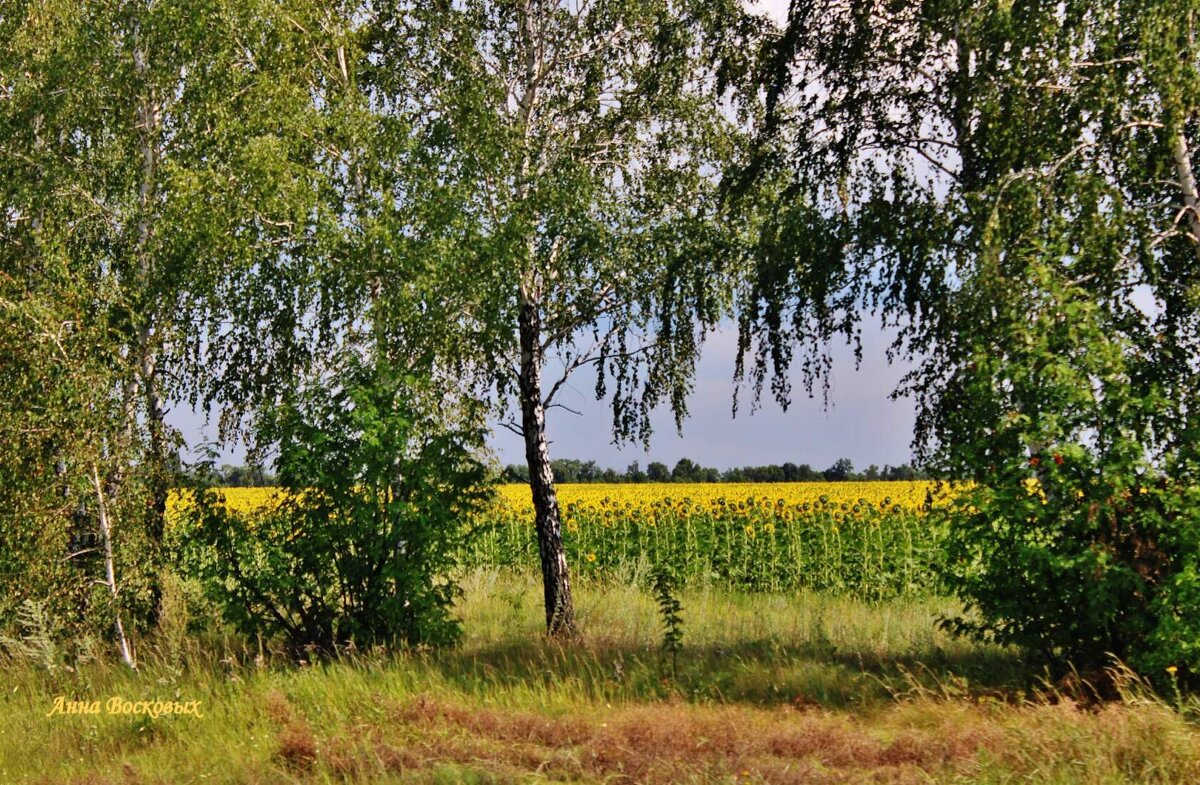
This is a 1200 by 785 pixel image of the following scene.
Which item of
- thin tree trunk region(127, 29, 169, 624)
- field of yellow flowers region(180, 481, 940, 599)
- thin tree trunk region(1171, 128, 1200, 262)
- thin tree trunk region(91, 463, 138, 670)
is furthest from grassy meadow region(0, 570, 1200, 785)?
thin tree trunk region(1171, 128, 1200, 262)

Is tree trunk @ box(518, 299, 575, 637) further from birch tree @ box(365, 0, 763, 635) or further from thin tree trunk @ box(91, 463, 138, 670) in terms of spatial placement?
thin tree trunk @ box(91, 463, 138, 670)

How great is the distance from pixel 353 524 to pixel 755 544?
7.93m

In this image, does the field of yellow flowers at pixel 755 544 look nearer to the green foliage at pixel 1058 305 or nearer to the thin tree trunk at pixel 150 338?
the thin tree trunk at pixel 150 338

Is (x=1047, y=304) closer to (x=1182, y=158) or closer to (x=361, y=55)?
(x=1182, y=158)

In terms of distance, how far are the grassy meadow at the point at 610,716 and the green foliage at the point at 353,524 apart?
49 cm

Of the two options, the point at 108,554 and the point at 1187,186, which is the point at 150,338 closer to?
the point at 108,554

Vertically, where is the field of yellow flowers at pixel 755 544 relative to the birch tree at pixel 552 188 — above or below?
below

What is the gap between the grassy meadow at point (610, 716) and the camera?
23.4ft

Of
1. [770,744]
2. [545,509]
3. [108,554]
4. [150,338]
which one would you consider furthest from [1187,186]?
[108,554]

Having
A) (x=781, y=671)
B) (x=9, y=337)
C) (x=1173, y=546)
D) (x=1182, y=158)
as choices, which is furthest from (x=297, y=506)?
(x=1182, y=158)

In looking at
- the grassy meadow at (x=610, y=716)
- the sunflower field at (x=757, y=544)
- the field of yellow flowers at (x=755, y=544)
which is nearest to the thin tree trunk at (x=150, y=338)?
the grassy meadow at (x=610, y=716)

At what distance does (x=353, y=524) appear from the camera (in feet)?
34.0

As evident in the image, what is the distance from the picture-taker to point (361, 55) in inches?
523

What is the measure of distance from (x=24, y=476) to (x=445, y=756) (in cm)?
592
